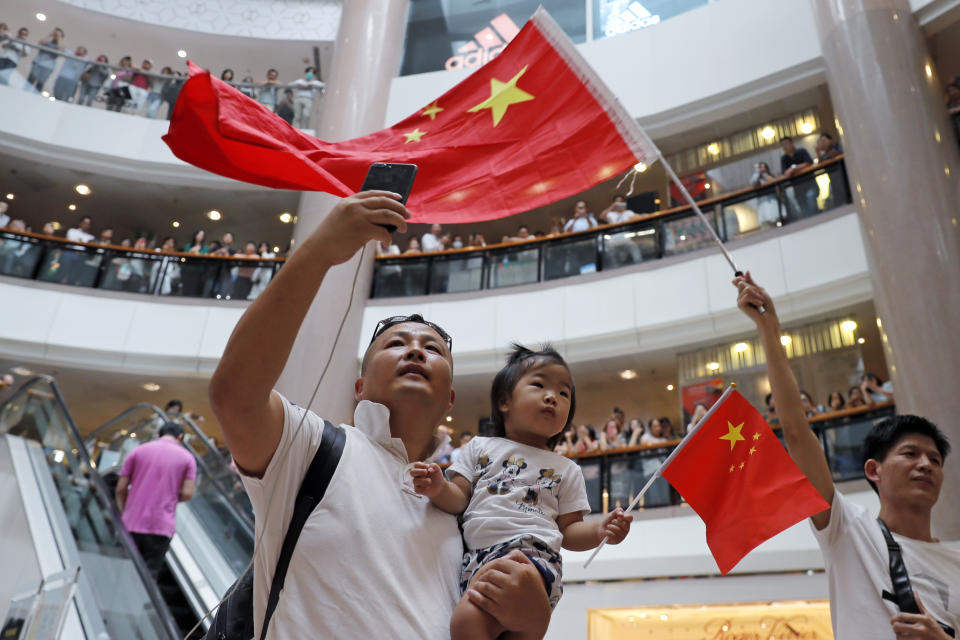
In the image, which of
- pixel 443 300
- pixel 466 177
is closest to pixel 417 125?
Answer: pixel 466 177

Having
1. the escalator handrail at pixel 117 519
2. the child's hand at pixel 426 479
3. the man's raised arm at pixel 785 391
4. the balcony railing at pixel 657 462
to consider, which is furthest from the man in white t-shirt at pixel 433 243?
the child's hand at pixel 426 479

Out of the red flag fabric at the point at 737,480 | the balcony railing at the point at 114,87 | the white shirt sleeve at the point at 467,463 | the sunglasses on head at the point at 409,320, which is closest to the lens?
the sunglasses on head at the point at 409,320

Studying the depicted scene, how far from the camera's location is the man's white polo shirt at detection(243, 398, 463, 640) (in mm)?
1415

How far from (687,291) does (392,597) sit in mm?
9480

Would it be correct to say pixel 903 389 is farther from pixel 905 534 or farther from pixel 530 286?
pixel 530 286

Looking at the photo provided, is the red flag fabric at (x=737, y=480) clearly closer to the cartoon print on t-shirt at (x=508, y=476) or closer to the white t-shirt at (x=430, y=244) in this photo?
the cartoon print on t-shirt at (x=508, y=476)

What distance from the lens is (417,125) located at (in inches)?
130

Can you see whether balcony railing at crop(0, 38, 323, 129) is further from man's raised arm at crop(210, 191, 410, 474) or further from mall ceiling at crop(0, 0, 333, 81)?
man's raised arm at crop(210, 191, 410, 474)

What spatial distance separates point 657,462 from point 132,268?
8.95 metres

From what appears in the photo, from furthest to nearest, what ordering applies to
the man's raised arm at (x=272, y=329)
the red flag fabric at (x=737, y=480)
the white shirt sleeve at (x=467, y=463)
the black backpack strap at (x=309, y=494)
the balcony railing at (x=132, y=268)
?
the balcony railing at (x=132, y=268) < the red flag fabric at (x=737, y=480) < the white shirt sleeve at (x=467, y=463) < the black backpack strap at (x=309, y=494) < the man's raised arm at (x=272, y=329)

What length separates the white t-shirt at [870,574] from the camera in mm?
2369

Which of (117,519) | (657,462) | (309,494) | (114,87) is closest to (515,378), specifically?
(309,494)

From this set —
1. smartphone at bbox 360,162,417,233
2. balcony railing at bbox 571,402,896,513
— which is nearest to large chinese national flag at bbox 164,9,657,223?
smartphone at bbox 360,162,417,233

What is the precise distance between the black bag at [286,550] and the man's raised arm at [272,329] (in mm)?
126
